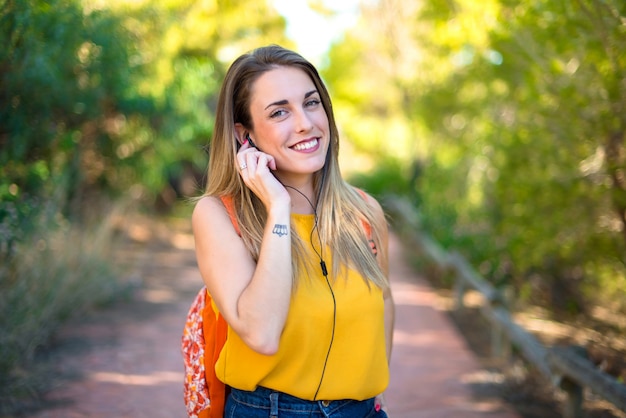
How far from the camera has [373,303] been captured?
237 centimetres

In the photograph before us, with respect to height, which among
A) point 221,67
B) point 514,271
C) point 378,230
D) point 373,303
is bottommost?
point 514,271

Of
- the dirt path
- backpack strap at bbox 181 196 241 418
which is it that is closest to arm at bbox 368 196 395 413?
backpack strap at bbox 181 196 241 418

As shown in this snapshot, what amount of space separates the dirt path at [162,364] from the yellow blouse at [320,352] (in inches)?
114

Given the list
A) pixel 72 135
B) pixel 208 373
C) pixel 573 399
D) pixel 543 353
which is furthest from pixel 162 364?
pixel 208 373

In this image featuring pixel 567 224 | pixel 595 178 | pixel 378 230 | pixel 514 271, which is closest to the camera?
pixel 378 230

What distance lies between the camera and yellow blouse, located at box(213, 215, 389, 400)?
2230 mm

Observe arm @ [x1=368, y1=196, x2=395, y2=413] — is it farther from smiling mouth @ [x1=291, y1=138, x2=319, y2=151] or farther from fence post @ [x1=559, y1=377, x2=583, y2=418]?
fence post @ [x1=559, y1=377, x2=583, y2=418]

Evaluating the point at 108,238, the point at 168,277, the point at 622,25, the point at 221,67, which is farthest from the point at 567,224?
the point at 221,67

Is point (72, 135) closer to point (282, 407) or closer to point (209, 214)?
point (209, 214)

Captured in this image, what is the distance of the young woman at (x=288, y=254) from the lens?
2.21 meters

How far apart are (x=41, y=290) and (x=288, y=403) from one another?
413 centimetres

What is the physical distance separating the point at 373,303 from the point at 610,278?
444 cm

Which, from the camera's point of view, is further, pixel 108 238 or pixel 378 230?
pixel 108 238

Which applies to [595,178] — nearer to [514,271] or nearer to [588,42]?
[588,42]
